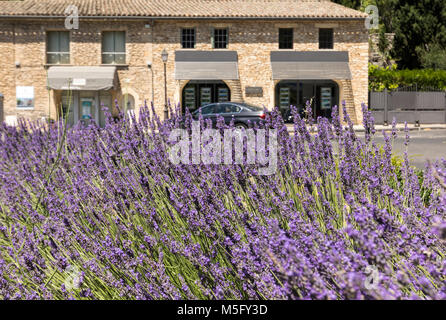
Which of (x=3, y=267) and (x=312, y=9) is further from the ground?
(x=312, y=9)

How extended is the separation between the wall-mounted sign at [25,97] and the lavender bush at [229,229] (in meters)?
23.8

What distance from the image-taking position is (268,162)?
3.63 meters

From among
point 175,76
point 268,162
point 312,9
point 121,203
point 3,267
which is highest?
point 312,9

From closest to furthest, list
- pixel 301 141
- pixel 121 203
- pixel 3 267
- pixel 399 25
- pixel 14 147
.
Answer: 1. pixel 3 267
2. pixel 121 203
3. pixel 301 141
4. pixel 14 147
5. pixel 399 25

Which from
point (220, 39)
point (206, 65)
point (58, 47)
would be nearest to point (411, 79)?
point (220, 39)

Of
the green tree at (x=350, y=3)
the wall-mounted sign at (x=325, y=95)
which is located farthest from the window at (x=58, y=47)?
the green tree at (x=350, y=3)

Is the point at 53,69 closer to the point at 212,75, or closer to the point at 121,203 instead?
the point at 212,75

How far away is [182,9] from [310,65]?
6767mm

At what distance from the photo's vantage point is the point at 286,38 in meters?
28.1

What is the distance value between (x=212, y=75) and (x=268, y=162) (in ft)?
77.8

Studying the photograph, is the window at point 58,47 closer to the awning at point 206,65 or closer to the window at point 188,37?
the awning at point 206,65

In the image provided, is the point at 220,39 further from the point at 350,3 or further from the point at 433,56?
the point at 350,3

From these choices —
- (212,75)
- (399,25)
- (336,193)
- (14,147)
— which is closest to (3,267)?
(336,193)

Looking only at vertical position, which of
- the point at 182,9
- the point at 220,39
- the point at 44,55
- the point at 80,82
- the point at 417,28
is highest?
the point at 417,28
